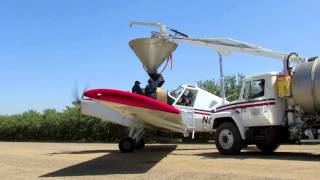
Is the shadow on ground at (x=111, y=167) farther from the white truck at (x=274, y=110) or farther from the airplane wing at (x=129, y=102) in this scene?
the white truck at (x=274, y=110)

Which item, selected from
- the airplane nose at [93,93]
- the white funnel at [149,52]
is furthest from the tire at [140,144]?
the airplane nose at [93,93]

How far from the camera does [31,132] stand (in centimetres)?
3838

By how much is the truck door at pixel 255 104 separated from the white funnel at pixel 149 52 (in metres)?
3.71

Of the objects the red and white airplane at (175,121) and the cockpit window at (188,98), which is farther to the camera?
the cockpit window at (188,98)

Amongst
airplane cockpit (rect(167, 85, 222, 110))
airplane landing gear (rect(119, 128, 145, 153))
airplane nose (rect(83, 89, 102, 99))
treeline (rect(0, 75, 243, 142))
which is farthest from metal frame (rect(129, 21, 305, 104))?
treeline (rect(0, 75, 243, 142))

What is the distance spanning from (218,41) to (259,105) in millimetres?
3841

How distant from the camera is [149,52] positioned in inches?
704

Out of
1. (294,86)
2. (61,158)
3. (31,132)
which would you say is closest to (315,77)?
(294,86)

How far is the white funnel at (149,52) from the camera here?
17781 millimetres

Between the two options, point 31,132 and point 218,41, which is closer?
point 218,41

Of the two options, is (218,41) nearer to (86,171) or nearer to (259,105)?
(259,105)

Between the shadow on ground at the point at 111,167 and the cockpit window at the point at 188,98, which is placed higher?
the cockpit window at the point at 188,98

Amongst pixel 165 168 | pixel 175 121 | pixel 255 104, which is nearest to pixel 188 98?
pixel 175 121

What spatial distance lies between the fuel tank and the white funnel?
542cm
